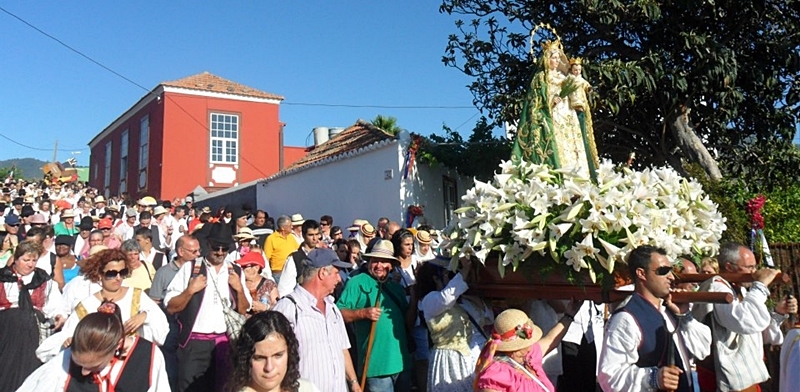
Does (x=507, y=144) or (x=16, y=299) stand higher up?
(x=507, y=144)

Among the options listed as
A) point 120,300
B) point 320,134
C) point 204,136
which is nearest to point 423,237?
point 120,300

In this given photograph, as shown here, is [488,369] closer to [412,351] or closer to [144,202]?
[412,351]

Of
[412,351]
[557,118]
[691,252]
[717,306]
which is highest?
[557,118]

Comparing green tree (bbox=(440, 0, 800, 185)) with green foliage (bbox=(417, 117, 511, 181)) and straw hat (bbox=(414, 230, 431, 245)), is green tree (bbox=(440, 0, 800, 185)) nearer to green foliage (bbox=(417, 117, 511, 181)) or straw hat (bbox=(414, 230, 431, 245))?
green foliage (bbox=(417, 117, 511, 181))

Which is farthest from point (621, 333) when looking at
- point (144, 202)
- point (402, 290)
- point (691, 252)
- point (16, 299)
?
point (144, 202)

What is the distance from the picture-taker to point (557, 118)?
205 inches

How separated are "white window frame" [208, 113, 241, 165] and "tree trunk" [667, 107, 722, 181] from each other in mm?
18901

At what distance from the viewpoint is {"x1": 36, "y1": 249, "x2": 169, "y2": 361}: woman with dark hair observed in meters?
3.86

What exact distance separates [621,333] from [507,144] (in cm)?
1032

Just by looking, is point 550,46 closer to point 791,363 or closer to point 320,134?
point 791,363

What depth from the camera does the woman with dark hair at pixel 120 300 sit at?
3863 millimetres

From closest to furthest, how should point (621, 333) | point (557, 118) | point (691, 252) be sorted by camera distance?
point (621, 333) → point (691, 252) → point (557, 118)

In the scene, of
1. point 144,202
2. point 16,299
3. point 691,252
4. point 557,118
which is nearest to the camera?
point 691,252

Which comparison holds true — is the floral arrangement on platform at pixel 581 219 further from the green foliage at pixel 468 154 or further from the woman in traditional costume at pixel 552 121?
the green foliage at pixel 468 154
